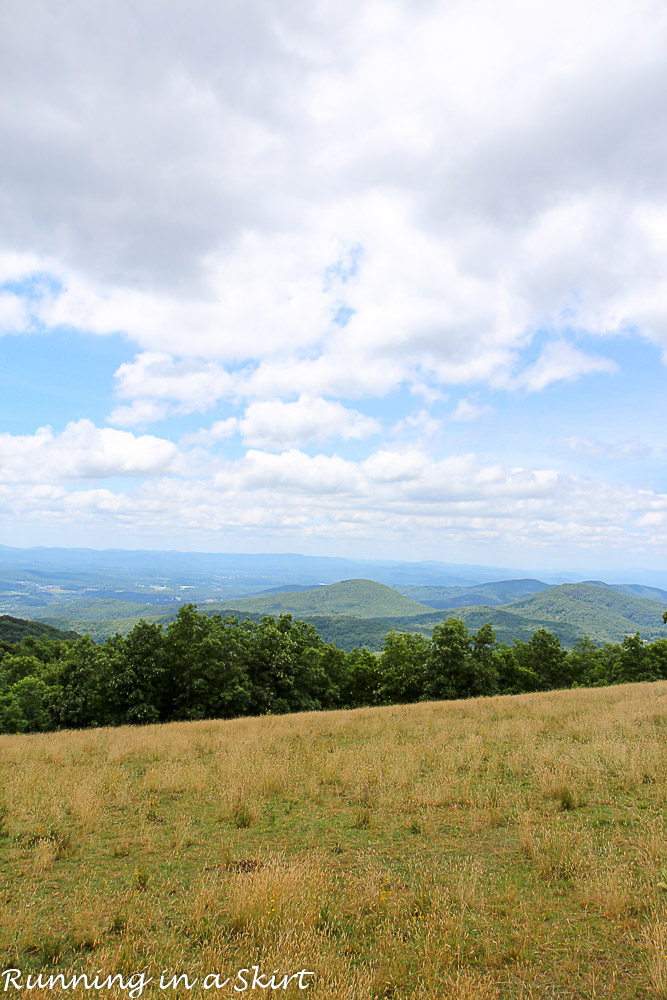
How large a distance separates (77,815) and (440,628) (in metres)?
37.9

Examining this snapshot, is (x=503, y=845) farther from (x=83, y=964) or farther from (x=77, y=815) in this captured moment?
(x=77, y=815)

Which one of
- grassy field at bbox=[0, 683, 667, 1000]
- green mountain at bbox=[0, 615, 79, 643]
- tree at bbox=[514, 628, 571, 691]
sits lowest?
green mountain at bbox=[0, 615, 79, 643]

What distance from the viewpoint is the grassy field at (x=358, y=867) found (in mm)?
4375

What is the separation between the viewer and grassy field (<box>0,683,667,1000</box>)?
4375 mm

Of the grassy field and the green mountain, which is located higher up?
the grassy field

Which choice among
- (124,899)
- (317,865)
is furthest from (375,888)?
(124,899)

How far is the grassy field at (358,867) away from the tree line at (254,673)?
22.1 metres

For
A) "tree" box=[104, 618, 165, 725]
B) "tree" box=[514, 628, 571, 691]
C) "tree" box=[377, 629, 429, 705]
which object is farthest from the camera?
"tree" box=[514, 628, 571, 691]

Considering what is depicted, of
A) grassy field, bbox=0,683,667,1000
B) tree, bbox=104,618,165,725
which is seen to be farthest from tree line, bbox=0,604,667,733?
grassy field, bbox=0,683,667,1000

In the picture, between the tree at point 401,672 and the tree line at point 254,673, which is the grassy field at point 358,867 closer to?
the tree line at point 254,673

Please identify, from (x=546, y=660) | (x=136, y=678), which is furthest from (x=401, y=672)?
(x=136, y=678)

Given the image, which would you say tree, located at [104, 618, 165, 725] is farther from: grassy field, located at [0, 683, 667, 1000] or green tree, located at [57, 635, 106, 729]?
grassy field, located at [0, 683, 667, 1000]

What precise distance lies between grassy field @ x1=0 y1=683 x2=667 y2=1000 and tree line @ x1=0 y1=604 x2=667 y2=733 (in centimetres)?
2208

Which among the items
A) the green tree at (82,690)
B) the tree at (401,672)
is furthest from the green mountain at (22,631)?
the tree at (401,672)
